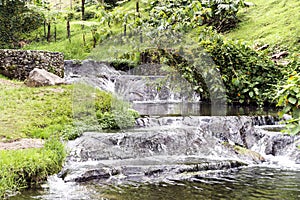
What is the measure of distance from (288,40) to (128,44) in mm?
13812

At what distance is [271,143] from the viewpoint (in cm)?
834

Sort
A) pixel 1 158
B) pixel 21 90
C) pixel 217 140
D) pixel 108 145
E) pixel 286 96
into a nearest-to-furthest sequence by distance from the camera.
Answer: pixel 286 96, pixel 1 158, pixel 108 145, pixel 217 140, pixel 21 90

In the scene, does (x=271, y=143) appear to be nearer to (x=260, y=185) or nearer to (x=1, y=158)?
(x=260, y=185)

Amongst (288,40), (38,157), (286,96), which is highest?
(288,40)

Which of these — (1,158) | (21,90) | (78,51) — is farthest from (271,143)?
(78,51)

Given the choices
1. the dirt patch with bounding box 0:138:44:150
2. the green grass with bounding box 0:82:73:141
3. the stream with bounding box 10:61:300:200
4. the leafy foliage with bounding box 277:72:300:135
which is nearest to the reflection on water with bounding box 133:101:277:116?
the stream with bounding box 10:61:300:200

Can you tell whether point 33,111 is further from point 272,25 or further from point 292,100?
point 272,25

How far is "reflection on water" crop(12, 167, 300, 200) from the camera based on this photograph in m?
4.93

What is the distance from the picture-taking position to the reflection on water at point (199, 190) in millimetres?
4926

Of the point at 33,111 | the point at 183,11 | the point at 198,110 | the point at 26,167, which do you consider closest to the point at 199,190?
the point at 26,167

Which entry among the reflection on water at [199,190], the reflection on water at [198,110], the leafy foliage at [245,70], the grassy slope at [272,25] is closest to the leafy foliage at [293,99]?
the reflection on water at [199,190]

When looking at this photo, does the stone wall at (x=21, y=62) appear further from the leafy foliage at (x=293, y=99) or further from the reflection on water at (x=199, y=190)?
the leafy foliage at (x=293, y=99)

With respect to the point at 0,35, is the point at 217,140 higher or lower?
lower

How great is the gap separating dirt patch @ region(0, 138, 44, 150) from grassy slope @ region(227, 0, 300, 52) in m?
12.7
